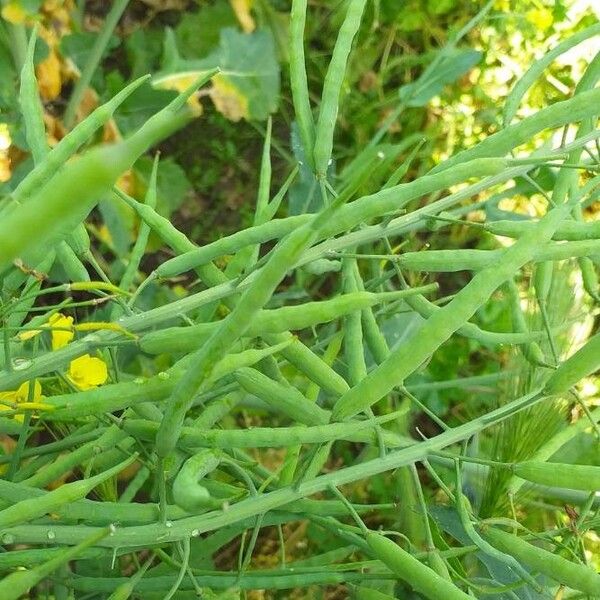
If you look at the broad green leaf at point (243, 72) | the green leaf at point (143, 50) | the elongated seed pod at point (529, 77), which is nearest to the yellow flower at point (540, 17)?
the broad green leaf at point (243, 72)

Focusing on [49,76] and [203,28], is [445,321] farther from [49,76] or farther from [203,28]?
[203,28]

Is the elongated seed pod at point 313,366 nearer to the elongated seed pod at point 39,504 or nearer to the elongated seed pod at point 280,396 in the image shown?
the elongated seed pod at point 280,396

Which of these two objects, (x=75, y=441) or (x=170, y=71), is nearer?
(x=75, y=441)

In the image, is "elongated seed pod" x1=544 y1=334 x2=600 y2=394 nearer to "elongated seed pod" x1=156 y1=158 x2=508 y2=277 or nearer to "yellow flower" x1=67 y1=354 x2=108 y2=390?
"elongated seed pod" x1=156 y1=158 x2=508 y2=277

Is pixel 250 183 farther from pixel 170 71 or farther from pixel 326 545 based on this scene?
pixel 326 545

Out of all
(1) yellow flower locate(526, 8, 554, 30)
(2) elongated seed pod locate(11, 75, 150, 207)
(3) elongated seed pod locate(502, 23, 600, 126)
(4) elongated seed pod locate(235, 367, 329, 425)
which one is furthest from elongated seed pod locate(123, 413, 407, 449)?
(1) yellow flower locate(526, 8, 554, 30)

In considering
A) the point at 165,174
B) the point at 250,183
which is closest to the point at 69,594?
the point at 165,174
